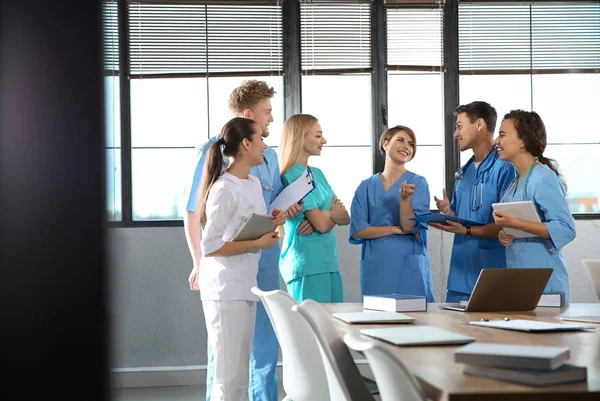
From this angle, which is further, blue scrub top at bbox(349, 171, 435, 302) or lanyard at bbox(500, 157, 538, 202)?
blue scrub top at bbox(349, 171, 435, 302)

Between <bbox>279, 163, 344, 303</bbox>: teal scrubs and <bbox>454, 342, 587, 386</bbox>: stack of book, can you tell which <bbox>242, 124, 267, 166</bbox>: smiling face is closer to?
<bbox>279, 163, 344, 303</bbox>: teal scrubs

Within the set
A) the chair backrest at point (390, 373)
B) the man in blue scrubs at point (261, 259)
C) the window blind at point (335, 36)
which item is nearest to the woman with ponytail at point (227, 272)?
the man in blue scrubs at point (261, 259)

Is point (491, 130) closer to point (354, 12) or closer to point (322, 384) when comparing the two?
point (354, 12)

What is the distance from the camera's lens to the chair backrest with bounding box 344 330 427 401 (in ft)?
3.61

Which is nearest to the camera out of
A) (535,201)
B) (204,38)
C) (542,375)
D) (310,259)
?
(542,375)

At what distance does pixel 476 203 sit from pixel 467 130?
41 centimetres

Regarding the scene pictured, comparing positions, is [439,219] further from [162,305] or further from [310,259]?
[162,305]

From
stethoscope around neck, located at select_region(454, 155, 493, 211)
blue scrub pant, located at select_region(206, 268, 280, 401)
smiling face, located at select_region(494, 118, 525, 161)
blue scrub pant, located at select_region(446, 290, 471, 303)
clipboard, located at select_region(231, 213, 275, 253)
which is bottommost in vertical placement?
blue scrub pant, located at select_region(206, 268, 280, 401)

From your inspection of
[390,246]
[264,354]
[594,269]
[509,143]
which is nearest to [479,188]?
[509,143]

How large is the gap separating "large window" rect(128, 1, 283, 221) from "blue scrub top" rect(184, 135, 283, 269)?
1.39 m

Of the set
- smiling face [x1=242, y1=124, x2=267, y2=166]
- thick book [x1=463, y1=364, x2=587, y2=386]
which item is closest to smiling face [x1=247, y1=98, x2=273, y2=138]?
smiling face [x1=242, y1=124, x2=267, y2=166]

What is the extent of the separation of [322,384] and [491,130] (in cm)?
198

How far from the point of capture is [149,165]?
15.3 feet

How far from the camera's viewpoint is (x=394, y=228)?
3.48m
